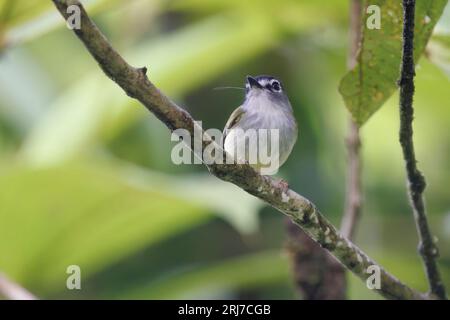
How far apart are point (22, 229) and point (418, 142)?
2010 mm

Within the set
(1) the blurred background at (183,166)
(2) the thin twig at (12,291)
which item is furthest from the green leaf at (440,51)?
(2) the thin twig at (12,291)

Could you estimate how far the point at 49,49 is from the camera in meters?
4.84

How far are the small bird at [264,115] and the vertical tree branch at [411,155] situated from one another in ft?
2.10

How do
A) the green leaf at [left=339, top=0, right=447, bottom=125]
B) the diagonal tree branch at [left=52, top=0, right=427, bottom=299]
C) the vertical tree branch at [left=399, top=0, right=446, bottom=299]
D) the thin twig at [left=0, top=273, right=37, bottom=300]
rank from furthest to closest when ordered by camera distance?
the thin twig at [left=0, top=273, right=37, bottom=300], the green leaf at [left=339, top=0, right=447, bottom=125], the vertical tree branch at [left=399, top=0, right=446, bottom=299], the diagonal tree branch at [left=52, top=0, right=427, bottom=299]

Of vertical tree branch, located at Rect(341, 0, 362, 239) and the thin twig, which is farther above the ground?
vertical tree branch, located at Rect(341, 0, 362, 239)

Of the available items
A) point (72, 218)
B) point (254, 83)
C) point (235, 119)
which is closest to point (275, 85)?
point (254, 83)

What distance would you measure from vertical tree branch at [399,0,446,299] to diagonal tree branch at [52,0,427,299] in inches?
2.8

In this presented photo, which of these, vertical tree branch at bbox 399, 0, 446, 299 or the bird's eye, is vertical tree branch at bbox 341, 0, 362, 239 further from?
the bird's eye

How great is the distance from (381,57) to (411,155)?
0.98 feet

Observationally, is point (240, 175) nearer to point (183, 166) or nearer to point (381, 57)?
point (381, 57)

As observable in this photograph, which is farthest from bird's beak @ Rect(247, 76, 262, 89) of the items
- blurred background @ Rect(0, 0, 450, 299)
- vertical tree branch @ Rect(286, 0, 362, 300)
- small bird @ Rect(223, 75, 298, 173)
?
vertical tree branch @ Rect(286, 0, 362, 300)

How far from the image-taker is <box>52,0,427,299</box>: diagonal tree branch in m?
1.37

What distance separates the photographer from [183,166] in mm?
4000
